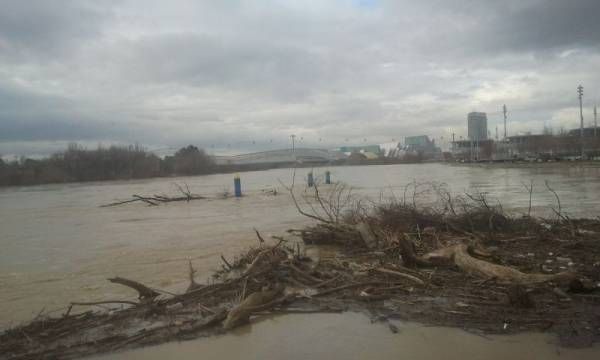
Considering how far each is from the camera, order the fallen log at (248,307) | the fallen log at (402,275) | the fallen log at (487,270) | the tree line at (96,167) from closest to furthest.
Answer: the fallen log at (248,307) < the fallen log at (487,270) < the fallen log at (402,275) < the tree line at (96,167)

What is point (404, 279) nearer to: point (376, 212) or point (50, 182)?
point (376, 212)

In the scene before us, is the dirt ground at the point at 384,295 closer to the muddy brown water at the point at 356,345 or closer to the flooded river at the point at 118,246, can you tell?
the muddy brown water at the point at 356,345

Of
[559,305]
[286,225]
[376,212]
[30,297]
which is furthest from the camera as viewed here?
[286,225]

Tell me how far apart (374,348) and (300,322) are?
1.12 m

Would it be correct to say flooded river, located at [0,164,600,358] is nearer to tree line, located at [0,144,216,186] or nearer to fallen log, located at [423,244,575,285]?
fallen log, located at [423,244,575,285]

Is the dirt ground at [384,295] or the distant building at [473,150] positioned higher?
the distant building at [473,150]

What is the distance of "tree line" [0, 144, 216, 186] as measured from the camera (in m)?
86.7

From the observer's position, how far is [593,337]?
4426mm

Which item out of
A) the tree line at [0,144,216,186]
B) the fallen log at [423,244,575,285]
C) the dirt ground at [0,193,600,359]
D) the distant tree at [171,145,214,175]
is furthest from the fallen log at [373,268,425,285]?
the distant tree at [171,145,214,175]

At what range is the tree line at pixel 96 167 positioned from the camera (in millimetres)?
86688

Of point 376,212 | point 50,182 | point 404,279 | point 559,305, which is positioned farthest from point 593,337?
point 50,182

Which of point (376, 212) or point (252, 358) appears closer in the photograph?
point (252, 358)

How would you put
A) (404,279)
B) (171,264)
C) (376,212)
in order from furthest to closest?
1. (376,212)
2. (171,264)
3. (404,279)

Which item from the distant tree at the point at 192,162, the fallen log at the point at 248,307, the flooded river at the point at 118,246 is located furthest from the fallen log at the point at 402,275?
the distant tree at the point at 192,162
